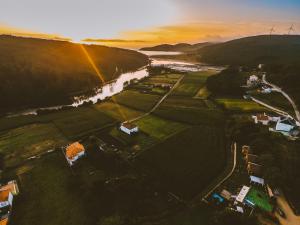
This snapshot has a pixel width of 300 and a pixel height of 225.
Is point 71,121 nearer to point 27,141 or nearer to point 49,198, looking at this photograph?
point 27,141

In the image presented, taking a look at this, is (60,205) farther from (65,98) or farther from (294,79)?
(294,79)

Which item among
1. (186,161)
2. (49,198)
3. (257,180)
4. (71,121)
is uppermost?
(257,180)

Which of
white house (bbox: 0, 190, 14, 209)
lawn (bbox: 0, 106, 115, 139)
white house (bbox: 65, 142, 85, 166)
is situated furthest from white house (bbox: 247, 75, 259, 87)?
white house (bbox: 0, 190, 14, 209)

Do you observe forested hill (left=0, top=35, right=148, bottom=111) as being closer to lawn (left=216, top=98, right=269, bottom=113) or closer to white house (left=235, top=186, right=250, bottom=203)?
lawn (left=216, top=98, right=269, bottom=113)

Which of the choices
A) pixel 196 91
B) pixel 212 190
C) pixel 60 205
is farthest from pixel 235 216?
pixel 196 91

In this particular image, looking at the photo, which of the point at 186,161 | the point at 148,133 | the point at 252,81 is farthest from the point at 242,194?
the point at 252,81
